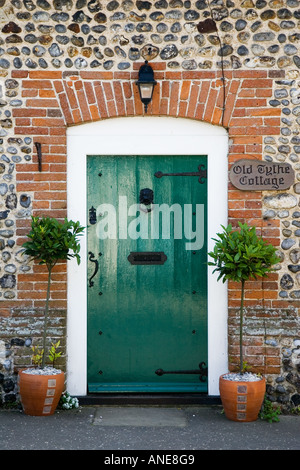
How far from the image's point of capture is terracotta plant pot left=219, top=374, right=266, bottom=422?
527 centimetres

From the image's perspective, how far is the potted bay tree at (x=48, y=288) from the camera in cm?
534

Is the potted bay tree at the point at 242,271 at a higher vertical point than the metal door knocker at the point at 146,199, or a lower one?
lower

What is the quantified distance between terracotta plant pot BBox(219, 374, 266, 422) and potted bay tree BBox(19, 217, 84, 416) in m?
1.41

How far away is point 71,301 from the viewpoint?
5891 millimetres

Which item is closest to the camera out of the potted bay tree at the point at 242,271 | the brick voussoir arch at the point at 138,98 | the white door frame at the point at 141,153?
the potted bay tree at the point at 242,271

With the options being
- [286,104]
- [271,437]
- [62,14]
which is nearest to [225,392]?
[271,437]

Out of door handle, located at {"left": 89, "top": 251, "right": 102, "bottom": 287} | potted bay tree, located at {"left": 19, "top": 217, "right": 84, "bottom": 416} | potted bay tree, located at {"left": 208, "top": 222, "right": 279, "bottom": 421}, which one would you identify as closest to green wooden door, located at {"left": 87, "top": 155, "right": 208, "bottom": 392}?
door handle, located at {"left": 89, "top": 251, "right": 102, "bottom": 287}

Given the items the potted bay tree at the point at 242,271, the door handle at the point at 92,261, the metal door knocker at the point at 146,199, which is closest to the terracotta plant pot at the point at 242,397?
the potted bay tree at the point at 242,271

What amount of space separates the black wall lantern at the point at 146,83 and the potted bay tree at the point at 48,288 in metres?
1.29

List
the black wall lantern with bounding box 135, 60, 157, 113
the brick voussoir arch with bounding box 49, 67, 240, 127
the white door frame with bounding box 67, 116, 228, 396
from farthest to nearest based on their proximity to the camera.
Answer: the white door frame with bounding box 67, 116, 228, 396
the brick voussoir arch with bounding box 49, 67, 240, 127
the black wall lantern with bounding box 135, 60, 157, 113

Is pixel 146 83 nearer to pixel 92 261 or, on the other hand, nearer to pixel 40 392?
pixel 92 261

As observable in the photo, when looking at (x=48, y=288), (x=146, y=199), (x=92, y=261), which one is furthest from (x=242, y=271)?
(x=48, y=288)

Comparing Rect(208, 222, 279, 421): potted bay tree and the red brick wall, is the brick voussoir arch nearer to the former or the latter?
the red brick wall

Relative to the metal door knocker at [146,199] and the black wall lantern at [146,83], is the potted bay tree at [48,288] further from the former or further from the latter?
the black wall lantern at [146,83]
